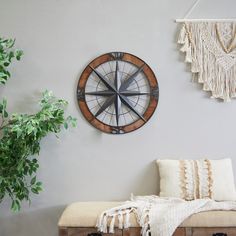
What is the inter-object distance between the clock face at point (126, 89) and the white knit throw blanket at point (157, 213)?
648 mm

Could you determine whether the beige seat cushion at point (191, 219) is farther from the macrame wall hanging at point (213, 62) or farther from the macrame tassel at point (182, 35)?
the macrame tassel at point (182, 35)

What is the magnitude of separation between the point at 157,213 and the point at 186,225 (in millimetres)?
199

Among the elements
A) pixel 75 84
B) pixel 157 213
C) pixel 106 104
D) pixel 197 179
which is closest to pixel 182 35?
pixel 106 104

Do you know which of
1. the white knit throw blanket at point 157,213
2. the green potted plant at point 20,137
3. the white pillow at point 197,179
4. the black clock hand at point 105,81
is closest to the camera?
the white knit throw blanket at point 157,213

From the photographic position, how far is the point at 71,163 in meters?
2.75

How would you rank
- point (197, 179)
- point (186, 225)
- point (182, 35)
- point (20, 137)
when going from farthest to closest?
point (182, 35) → point (197, 179) → point (20, 137) → point (186, 225)

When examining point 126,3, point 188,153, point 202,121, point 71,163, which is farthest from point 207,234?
point 126,3

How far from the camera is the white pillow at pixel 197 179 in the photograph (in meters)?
2.54

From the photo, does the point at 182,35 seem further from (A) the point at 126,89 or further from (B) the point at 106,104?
(B) the point at 106,104

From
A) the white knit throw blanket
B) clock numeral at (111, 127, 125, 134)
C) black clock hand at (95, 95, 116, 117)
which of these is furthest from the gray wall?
the white knit throw blanket

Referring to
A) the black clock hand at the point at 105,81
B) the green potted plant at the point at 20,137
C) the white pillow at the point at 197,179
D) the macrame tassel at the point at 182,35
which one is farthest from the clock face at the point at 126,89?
the white pillow at the point at 197,179

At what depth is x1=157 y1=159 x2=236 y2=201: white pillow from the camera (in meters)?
2.54

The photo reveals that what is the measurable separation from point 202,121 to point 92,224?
1183 millimetres

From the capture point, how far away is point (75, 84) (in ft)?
9.02
